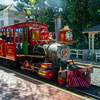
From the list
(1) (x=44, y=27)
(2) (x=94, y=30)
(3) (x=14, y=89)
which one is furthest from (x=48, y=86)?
(2) (x=94, y=30)

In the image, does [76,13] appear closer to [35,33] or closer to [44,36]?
[44,36]

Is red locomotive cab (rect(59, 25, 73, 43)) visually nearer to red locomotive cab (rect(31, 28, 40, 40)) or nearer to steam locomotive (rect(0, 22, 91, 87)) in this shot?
steam locomotive (rect(0, 22, 91, 87))

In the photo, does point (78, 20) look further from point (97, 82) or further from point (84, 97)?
point (84, 97)

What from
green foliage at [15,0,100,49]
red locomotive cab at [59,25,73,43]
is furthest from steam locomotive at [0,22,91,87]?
green foliage at [15,0,100,49]

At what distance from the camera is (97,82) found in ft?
22.4

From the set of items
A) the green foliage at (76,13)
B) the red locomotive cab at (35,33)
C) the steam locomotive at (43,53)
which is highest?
the green foliage at (76,13)

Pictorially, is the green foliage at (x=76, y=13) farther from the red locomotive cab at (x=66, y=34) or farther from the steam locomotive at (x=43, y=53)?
the red locomotive cab at (x=66, y=34)

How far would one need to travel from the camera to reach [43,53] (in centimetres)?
752

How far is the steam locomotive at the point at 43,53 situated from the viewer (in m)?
6.00

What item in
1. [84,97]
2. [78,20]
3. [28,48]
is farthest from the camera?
[78,20]

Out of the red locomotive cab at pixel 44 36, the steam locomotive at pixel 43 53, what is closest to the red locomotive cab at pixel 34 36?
the steam locomotive at pixel 43 53

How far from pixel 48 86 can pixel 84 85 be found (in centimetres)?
144

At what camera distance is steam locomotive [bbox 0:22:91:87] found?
6.00 meters

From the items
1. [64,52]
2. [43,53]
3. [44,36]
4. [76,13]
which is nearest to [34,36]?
[44,36]
